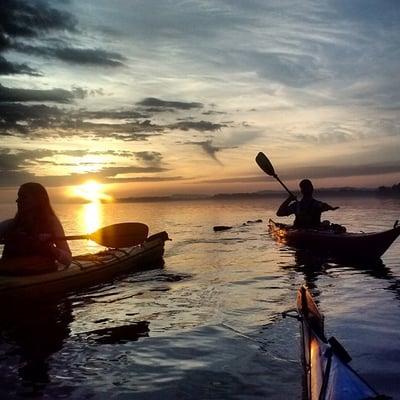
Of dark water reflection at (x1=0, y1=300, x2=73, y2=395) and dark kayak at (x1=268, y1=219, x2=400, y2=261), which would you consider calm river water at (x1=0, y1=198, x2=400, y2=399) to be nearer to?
dark water reflection at (x1=0, y1=300, x2=73, y2=395)

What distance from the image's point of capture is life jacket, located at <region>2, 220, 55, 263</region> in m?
8.47

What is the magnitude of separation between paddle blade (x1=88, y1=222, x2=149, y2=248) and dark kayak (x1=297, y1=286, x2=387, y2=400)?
20.2 feet

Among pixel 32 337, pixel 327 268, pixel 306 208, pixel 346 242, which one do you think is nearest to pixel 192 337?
pixel 32 337

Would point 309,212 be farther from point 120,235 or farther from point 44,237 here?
point 44,237

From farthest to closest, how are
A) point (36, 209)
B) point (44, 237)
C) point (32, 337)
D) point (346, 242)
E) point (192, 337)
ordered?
point (346, 242)
point (36, 209)
point (44, 237)
point (32, 337)
point (192, 337)

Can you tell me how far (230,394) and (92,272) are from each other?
697cm

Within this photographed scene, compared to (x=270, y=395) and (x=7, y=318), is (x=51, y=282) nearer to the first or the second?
(x=7, y=318)

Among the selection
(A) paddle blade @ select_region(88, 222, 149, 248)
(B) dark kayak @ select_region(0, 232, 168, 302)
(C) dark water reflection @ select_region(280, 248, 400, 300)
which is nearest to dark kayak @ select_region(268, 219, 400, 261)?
(C) dark water reflection @ select_region(280, 248, 400, 300)

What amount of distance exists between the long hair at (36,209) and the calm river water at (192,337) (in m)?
1.89

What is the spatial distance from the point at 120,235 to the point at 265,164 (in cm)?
1137

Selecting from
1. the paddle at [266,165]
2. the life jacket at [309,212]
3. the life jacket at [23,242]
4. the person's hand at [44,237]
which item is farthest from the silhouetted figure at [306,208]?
the person's hand at [44,237]

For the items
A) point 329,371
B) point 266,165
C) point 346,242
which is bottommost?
point 346,242

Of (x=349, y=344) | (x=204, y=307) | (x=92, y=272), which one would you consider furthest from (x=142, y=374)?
(x=92, y=272)

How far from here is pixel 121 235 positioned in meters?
10.3
